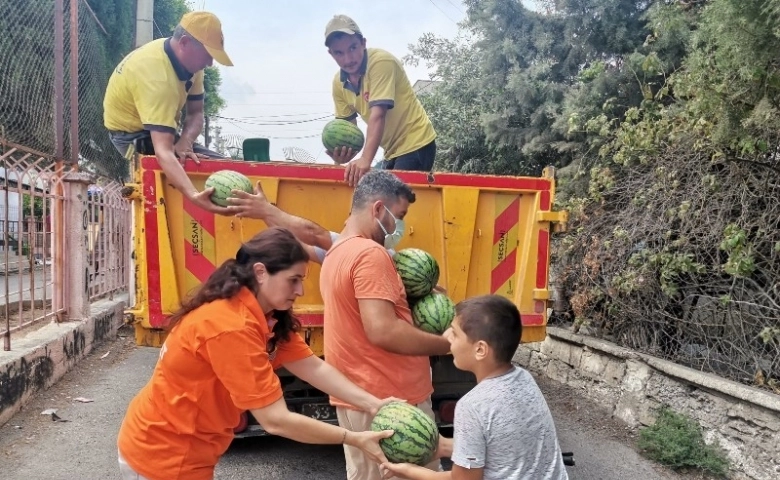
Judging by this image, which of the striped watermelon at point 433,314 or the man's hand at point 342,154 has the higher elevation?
the man's hand at point 342,154

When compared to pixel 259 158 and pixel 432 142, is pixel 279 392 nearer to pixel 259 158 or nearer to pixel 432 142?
pixel 259 158

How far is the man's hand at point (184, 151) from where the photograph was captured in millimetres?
3726

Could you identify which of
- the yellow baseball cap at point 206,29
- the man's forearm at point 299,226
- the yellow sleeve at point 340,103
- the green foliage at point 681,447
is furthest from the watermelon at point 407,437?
the yellow sleeve at point 340,103

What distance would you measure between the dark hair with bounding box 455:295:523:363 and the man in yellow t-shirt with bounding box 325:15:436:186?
2086 mm

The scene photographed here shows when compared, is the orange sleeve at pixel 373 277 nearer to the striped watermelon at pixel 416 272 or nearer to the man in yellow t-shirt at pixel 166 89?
the striped watermelon at pixel 416 272

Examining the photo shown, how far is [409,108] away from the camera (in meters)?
4.84

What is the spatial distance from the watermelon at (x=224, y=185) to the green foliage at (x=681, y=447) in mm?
3634

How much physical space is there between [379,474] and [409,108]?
9.82ft

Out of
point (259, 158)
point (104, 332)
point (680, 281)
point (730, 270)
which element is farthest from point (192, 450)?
point (104, 332)

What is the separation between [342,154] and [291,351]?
231cm

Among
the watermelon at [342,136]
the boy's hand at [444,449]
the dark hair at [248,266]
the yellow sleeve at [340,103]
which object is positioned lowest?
the boy's hand at [444,449]

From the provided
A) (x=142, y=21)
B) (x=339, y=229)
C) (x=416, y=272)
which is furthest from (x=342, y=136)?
(x=142, y=21)

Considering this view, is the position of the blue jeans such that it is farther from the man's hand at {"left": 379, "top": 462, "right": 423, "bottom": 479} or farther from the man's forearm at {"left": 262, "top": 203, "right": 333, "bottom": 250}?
the man's hand at {"left": 379, "top": 462, "right": 423, "bottom": 479}

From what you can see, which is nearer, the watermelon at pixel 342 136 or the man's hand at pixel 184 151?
the man's hand at pixel 184 151
